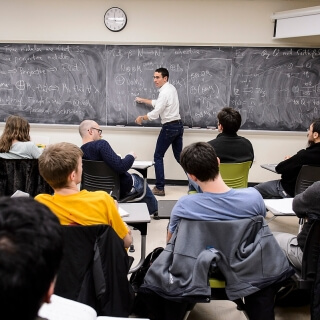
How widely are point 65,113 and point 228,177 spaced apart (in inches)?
118

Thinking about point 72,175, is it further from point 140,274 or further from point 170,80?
point 170,80

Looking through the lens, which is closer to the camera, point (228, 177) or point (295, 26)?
point (228, 177)

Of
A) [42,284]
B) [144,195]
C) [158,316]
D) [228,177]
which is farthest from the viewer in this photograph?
[144,195]

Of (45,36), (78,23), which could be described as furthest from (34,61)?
(78,23)

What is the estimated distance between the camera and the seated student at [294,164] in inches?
123

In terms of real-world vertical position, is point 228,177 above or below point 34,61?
below

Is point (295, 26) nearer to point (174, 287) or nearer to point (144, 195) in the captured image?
point (144, 195)

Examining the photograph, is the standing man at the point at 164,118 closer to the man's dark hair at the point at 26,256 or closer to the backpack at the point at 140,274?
the backpack at the point at 140,274

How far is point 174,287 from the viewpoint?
1.73m

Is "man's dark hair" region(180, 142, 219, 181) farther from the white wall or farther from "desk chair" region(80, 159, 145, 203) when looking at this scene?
the white wall

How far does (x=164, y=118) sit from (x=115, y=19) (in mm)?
1490

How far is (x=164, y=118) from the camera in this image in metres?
4.89

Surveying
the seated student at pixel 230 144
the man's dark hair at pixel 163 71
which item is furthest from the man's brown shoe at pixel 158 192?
the seated student at pixel 230 144

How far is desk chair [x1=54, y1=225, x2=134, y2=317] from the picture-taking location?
5.19ft
